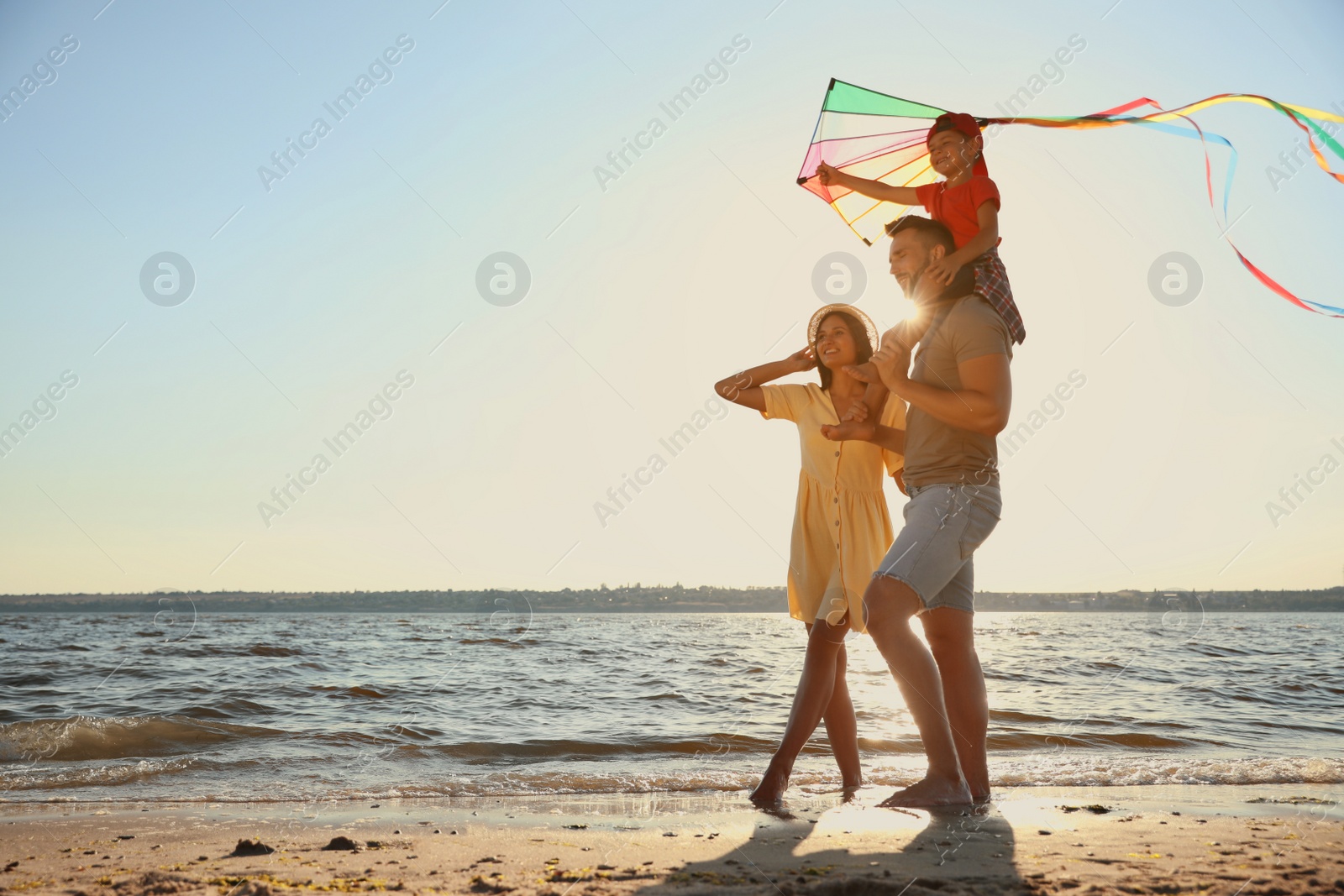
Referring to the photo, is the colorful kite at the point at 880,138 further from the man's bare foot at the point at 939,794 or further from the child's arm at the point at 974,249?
the man's bare foot at the point at 939,794

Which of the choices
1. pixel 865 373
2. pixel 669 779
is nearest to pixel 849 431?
pixel 865 373

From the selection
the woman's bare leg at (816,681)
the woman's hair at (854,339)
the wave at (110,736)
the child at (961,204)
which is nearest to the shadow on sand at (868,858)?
the woman's bare leg at (816,681)

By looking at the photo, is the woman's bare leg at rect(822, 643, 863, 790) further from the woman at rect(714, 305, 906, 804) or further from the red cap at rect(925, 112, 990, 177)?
the red cap at rect(925, 112, 990, 177)

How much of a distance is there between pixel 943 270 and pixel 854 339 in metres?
0.54

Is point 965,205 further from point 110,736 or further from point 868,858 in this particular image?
point 110,736

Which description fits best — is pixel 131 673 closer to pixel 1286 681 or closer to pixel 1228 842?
pixel 1228 842

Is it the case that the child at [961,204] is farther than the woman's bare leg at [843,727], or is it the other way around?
A: the woman's bare leg at [843,727]

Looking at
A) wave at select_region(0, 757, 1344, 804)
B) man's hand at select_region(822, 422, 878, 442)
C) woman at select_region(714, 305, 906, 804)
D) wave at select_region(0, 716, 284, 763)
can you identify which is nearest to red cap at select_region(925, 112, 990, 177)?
→ woman at select_region(714, 305, 906, 804)

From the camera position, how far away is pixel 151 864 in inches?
104

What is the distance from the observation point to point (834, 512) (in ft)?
12.1

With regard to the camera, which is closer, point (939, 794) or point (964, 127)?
point (939, 794)

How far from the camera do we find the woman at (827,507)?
356cm

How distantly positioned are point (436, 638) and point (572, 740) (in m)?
15.0

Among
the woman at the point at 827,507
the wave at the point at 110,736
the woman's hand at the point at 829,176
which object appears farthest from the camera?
the wave at the point at 110,736
